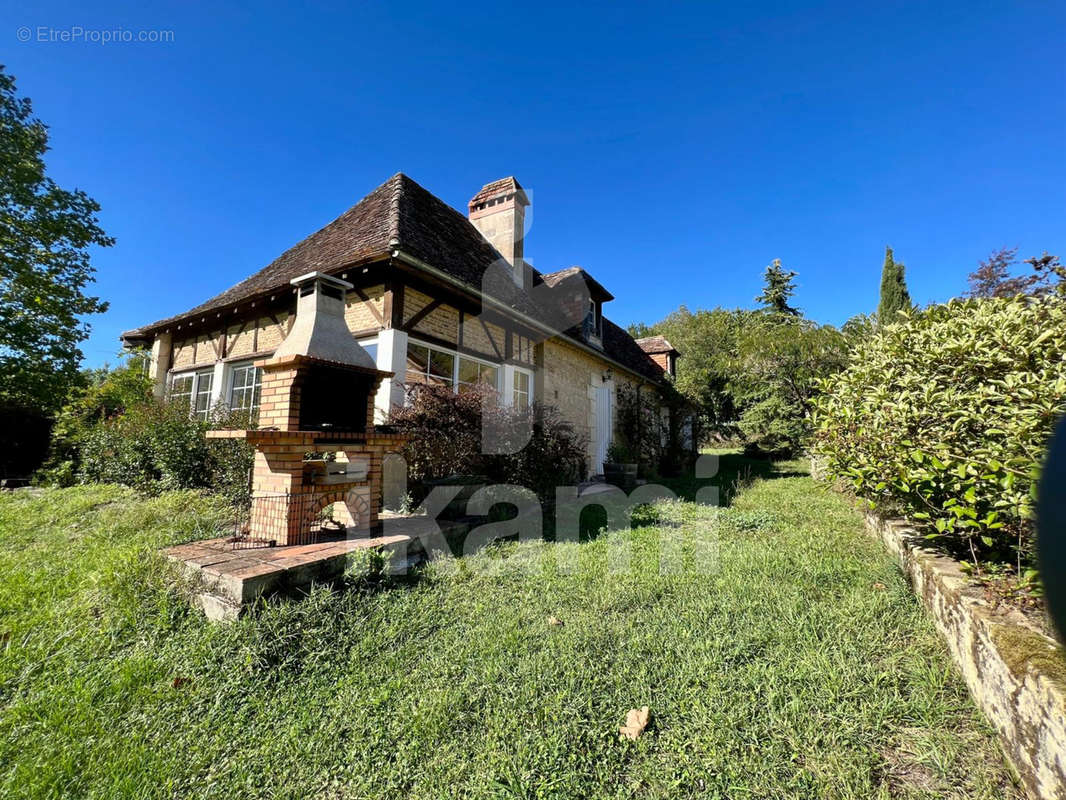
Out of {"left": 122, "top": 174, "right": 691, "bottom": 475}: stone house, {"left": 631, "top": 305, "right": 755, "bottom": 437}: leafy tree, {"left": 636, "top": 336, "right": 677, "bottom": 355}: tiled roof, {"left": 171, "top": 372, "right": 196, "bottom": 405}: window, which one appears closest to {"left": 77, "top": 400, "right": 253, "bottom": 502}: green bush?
{"left": 122, "top": 174, "right": 691, "bottom": 475}: stone house

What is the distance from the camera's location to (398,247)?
20.1 feet

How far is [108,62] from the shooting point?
634cm

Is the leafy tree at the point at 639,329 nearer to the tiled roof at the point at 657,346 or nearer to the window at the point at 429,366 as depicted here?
the tiled roof at the point at 657,346

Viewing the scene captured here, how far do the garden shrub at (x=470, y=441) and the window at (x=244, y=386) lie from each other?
4.46 meters

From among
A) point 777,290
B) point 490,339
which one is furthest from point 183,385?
point 777,290

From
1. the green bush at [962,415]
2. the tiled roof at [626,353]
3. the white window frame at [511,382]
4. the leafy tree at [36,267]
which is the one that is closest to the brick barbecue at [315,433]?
the green bush at [962,415]

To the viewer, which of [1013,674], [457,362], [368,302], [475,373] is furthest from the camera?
[475,373]

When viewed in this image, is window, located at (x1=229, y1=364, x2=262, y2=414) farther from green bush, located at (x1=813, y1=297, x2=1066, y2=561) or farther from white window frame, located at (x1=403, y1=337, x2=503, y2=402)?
green bush, located at (x1=813, y1=297, x2=1066, y2=561)

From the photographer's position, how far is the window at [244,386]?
8.81 meters

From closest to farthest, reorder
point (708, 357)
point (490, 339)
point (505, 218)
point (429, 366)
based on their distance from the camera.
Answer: point (429, 366)
point (490, 339)
point (505, 218)
point (708, 357)

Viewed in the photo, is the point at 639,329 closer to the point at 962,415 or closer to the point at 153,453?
the point at 153,453

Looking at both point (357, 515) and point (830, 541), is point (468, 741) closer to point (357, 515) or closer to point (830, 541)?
point (357, 515)

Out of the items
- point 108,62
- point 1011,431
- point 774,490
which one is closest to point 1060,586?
point 1011,431

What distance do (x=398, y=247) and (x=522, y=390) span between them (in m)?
4.23
